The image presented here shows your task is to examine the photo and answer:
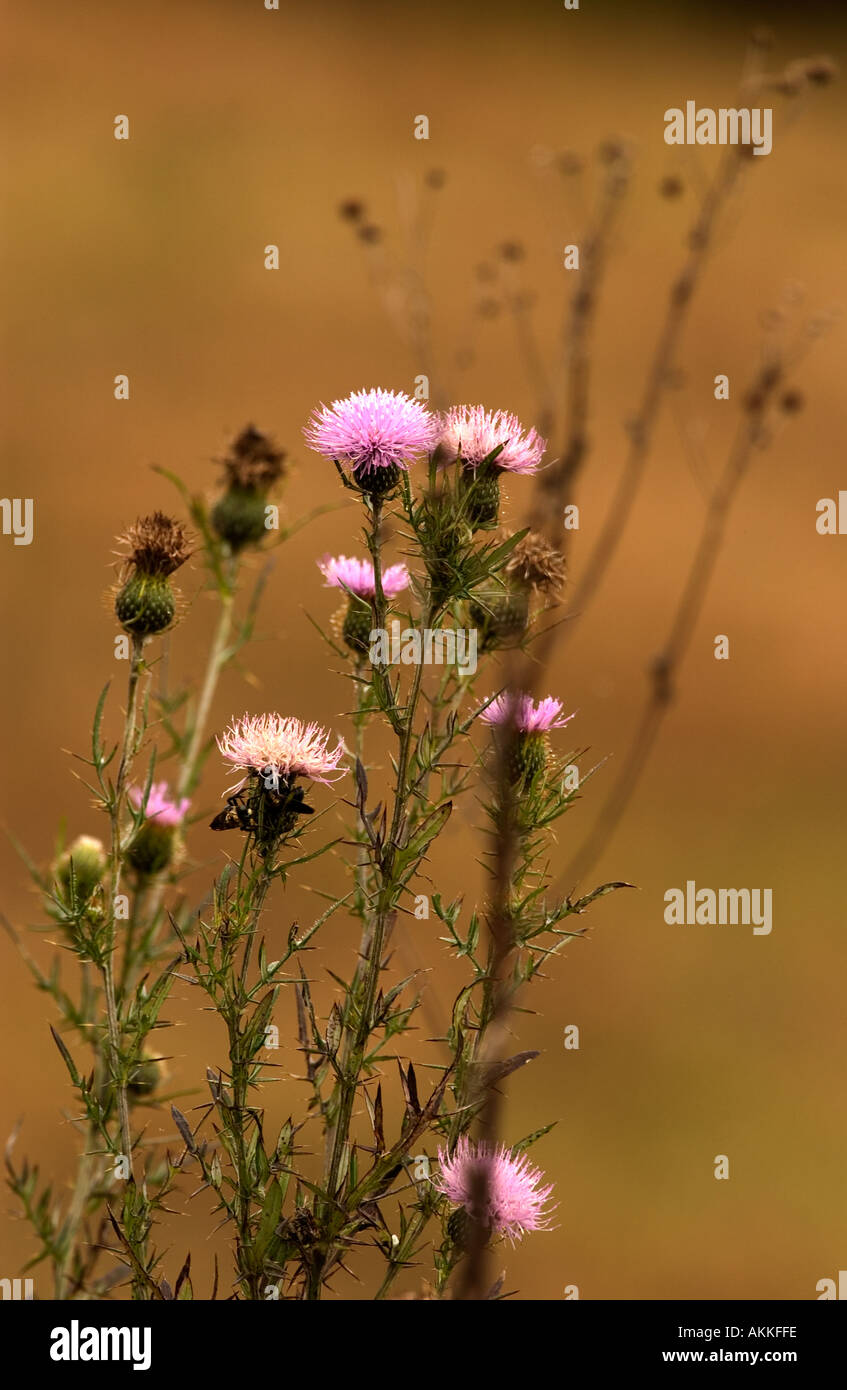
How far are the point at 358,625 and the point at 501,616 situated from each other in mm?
147

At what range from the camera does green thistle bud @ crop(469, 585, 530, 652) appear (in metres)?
0.70

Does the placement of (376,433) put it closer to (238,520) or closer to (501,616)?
(501,616)

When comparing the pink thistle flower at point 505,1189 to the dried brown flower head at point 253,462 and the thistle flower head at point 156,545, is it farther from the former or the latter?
the dried brown flower head at point 253,462

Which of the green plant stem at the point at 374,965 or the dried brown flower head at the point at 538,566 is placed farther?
the dried brown flower head at the point at 538,566

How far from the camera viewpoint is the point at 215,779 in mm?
2746

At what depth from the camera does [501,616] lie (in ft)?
2.37

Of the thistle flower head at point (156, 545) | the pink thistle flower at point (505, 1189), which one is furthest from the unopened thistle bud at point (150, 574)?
the pink thistle flower at point (505, 1189)

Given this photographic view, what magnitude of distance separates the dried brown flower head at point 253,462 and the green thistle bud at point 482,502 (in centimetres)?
50

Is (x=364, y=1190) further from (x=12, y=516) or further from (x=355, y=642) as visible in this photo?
(x=12, y=516)

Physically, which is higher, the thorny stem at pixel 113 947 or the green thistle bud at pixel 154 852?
the green thistle bud at pixel 154 852

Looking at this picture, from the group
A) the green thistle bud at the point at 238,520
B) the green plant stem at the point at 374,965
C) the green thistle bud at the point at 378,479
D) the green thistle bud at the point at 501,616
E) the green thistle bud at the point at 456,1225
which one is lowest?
the green thistle bud at the point at 456,1225

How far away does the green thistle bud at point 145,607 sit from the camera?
32.6 inches

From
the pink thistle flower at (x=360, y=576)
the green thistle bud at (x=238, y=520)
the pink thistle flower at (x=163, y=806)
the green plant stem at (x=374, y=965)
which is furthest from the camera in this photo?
the green thistle bud at (x=238, y=520)
